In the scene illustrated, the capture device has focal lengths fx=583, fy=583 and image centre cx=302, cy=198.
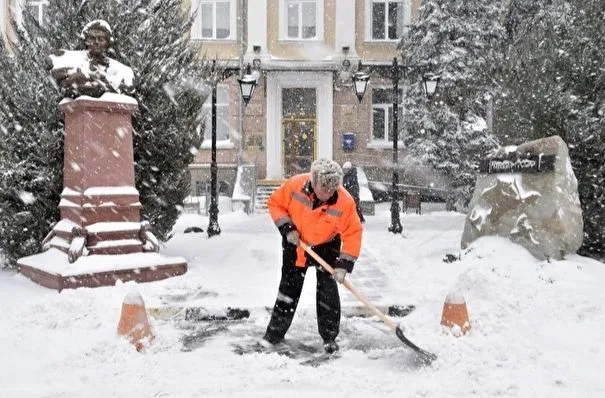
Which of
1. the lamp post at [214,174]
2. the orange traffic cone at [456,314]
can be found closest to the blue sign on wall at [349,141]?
the lamp post at [214,174]

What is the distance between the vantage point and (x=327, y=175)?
4.75 meters

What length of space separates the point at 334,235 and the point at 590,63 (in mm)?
6720

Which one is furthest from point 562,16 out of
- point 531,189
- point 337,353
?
point 337,353

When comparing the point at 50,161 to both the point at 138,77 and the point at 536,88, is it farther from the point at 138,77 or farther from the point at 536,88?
the point at 536,88

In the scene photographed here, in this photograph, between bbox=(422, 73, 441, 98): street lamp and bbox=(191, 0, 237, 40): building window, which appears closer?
bbox=(422, 73, 441, 98): street lamp

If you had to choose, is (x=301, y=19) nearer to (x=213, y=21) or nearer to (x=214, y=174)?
(x=213, y=21)

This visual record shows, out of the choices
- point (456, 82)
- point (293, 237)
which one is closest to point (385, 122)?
point (456, 82)

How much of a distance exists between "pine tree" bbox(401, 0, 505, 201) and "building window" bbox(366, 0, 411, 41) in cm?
378

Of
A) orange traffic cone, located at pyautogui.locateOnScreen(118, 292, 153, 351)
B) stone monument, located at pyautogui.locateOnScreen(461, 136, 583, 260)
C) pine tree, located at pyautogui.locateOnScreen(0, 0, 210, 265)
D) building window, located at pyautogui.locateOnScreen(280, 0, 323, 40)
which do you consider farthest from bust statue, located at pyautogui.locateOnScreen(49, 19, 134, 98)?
building window, located at pyautogui.locateOnScreen(280, 0, 323, 40)

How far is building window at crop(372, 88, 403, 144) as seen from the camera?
23828 mm

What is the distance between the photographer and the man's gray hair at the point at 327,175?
476 centimetres

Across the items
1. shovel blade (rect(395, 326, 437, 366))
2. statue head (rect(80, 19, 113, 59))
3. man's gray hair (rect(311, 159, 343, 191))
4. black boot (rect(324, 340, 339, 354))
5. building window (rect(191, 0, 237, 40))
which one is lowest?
black boot (rect(324, 340, 339, 354))

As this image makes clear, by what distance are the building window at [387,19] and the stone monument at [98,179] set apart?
691 inches

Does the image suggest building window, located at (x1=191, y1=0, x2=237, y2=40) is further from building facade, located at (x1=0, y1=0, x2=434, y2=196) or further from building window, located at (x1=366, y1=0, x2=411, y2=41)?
building window, located at (x1=366, y1=0, x2=411, y2=41)
